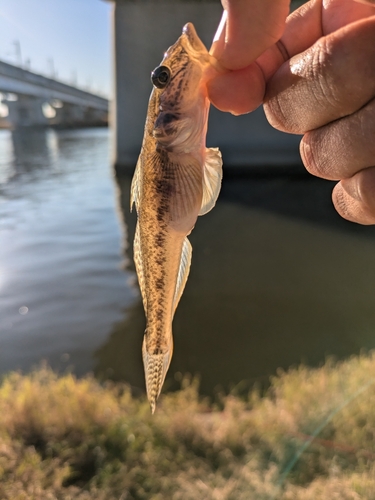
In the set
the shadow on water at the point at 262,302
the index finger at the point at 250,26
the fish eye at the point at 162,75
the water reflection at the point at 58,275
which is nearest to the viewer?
the index finger at the point at 250,26

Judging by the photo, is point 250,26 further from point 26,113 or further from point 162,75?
point 26,113

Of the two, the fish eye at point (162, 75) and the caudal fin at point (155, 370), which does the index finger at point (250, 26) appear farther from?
the caudal fin at point (155, 370)

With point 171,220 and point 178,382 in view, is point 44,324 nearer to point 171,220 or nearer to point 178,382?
point 178,382

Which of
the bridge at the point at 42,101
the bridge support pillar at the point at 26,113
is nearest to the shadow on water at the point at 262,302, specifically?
the bridge at the point at 42,101

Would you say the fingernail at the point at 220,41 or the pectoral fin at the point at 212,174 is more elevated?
the fingernail at the point at 220,41

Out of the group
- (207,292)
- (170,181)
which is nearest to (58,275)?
(207,292)

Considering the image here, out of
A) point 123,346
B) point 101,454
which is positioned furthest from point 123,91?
point 101,454
